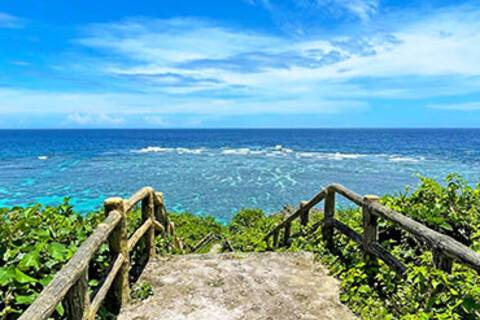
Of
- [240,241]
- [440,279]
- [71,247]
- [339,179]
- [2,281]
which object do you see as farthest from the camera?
[339,179]

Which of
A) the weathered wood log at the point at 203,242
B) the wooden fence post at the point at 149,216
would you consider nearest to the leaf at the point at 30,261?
the wooden fence post at the point at 149,216

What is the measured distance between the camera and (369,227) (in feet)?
14.0

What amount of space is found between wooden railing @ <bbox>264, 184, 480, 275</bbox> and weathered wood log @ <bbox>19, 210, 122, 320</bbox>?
106 inches

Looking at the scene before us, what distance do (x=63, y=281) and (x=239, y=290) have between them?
2.41 m

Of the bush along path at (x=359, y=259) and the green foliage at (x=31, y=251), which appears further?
the bush along path at (x=359, y=259)

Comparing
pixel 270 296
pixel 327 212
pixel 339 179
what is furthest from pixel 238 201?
pixel 270 296

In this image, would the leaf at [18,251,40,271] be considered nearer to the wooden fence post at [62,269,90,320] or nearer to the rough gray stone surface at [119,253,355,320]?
the wooden fence post at [62,269,90,320]

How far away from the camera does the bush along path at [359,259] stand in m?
2.68

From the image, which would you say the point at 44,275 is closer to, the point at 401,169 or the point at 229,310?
the point at 229,310

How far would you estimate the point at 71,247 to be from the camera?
3.36 metres

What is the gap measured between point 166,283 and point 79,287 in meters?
1.92

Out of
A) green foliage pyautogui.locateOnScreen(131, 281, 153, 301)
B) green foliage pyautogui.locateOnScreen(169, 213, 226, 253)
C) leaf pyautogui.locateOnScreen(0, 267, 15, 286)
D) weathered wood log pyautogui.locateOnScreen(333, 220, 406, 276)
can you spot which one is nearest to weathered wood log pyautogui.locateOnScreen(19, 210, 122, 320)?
leaf pyautogui.locateOnScreen(0, 267, 15, 286)

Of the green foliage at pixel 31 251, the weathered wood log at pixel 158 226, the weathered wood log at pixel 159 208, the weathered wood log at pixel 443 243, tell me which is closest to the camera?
the weathered wood log at pixel 443 243

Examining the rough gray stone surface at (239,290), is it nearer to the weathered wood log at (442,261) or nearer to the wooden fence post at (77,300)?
the wooden fence post at (77,300)
